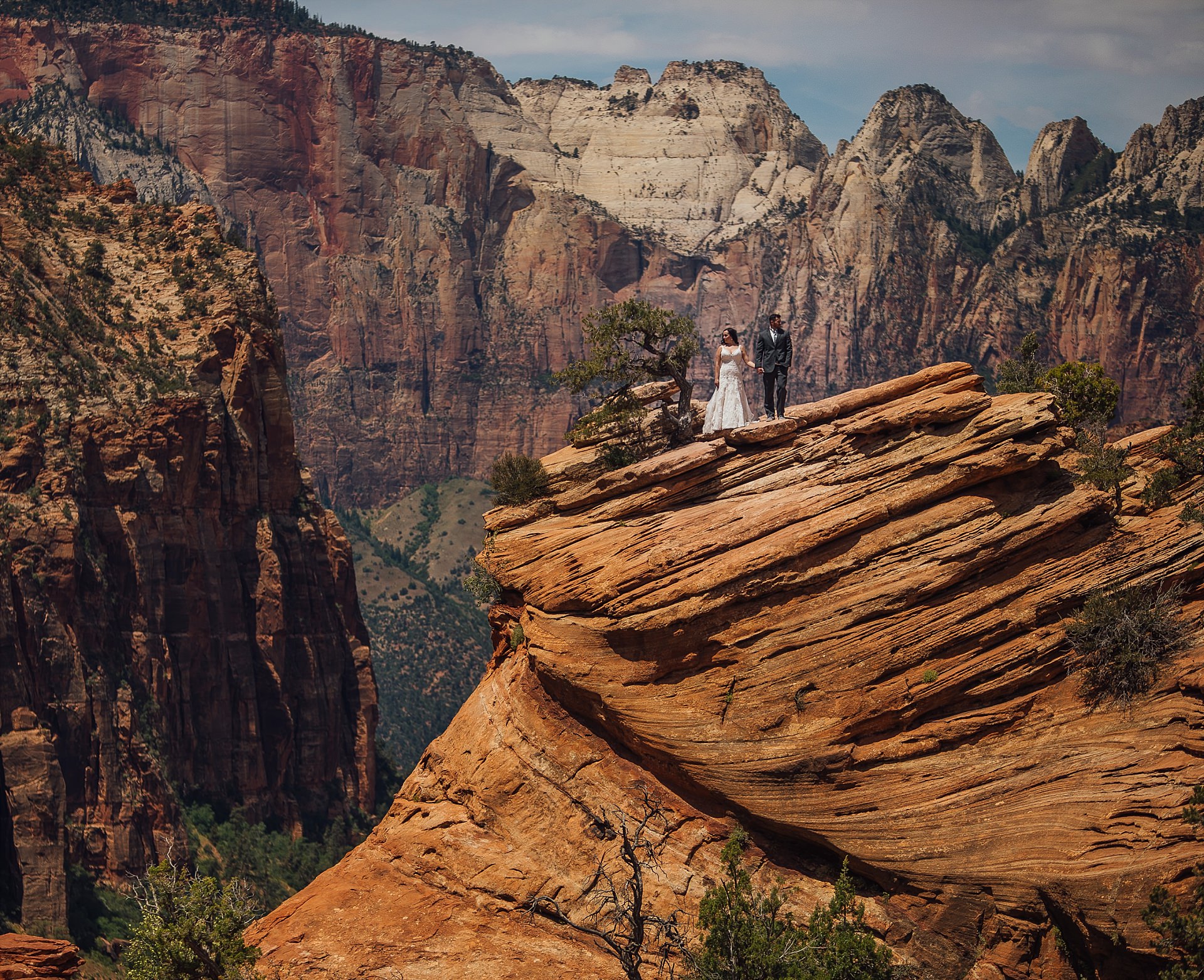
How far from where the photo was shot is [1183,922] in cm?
2991

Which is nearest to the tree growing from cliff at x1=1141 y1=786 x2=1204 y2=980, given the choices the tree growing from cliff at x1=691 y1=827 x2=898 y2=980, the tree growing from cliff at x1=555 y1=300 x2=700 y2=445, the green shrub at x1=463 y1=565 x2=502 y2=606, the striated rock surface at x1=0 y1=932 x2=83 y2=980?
the tree growing from cliff at x1=691 y1=827 x2=898 y2=980

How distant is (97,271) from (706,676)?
79.6 meters

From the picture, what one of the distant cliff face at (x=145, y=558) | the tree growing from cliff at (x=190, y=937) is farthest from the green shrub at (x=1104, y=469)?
the distant cliff face at (x=145, y=558)

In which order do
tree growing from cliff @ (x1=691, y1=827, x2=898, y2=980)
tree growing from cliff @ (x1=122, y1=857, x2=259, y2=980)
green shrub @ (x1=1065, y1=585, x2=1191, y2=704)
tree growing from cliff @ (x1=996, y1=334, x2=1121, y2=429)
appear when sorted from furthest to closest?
1. tree growing from cliff @ (x1=996, y1=334, x2=1121, y2=429)
2. green shrub @ (x1=1065, y1=585, x2=1191, y2=704)
3. tree growing from cliff @ (x1=122, y1=857, x2=259, y2=980)
4. tree growing from cliff @ (x1=691, y1=827, x2=898, y2=980)

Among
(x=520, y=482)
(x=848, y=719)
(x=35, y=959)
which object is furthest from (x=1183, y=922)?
(x=35, y=959)

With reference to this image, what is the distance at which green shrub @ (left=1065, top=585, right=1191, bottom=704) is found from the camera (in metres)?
33.8

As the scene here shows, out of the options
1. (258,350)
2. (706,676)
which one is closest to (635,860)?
(706,676)

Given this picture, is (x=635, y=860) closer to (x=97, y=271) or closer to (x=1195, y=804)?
(x=1195, y=804)

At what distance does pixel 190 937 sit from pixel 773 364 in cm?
2294

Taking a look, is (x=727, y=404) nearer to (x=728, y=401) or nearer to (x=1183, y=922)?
(x=728, y=401)

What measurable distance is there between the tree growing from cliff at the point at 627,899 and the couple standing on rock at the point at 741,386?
11739 mm

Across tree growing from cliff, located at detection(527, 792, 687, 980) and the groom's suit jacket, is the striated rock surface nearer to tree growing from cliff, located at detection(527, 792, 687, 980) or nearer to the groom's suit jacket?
tree growing from cliff, located at detection(527, 792, 687, 980)

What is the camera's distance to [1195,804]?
31172 mm

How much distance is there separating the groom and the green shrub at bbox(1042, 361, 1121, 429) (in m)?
9.16
